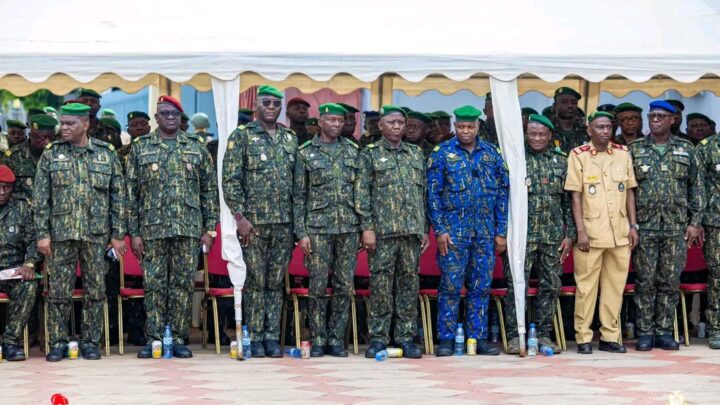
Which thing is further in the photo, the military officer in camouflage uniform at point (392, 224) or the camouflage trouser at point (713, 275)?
the camouflage trouser at point (713, 275)

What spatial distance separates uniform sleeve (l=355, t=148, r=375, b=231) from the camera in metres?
10.8

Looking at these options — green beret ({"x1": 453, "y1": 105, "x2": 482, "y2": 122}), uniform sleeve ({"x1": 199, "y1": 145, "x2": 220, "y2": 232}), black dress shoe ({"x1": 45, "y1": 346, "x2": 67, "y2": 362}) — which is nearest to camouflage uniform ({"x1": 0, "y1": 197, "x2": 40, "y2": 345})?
black dress shoe ({"x1": 45, "y1": 346, "x2": 67, "y2": 362})

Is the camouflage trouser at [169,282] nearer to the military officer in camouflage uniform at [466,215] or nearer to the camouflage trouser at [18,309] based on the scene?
the camouflage trouser at [18,309]

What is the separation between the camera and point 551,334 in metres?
12.0

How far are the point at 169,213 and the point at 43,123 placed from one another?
1813 mm

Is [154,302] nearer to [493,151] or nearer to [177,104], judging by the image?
[177,104]

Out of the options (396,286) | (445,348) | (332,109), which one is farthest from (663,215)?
(332,109)

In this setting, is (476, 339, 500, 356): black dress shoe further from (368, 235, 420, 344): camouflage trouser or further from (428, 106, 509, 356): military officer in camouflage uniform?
(368, 235, 420, 344): camouflage trouser

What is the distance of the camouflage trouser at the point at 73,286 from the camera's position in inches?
415

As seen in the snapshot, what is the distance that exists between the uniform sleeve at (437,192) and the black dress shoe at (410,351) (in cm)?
94

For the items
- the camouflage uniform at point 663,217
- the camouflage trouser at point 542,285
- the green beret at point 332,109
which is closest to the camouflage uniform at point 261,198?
the green beret at point 332,109

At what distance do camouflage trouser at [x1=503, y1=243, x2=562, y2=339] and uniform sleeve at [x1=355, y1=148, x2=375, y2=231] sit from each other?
132 centimetres

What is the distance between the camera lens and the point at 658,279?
37.8 feet

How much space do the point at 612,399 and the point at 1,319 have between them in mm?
5474
